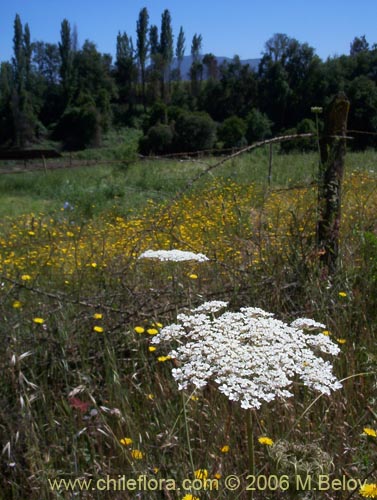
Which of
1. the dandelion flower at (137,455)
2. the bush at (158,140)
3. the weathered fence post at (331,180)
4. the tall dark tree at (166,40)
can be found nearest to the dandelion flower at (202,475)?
the dandelion flower at (137,455)

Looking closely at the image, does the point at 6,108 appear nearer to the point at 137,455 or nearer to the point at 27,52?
the point at 27,52

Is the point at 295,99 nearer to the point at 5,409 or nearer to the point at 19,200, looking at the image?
the point at 19,200

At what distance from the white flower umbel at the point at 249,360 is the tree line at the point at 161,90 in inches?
1589

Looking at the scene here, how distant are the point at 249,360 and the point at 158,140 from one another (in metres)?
57.9

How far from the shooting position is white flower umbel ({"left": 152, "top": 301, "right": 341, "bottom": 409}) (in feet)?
3.99

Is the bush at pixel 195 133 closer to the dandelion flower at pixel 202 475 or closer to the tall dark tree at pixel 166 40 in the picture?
the tall dark tree at pixel 166 40

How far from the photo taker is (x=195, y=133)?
59.5 metres

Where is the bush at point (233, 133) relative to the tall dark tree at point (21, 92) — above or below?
below

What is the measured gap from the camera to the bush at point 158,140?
188 ft

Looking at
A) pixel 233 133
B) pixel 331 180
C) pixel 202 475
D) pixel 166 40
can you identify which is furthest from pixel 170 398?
pixel 166 40

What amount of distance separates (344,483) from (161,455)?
635mm

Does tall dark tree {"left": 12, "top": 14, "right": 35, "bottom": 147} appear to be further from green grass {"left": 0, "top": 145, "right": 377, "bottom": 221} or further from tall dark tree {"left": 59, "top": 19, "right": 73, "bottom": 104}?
green grass {"left": 0, "top": 145, "right": 377, "bottom": 221}

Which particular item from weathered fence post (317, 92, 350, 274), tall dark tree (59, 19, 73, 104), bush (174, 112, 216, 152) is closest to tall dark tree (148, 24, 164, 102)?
tall dark tree (59, 19, 73, 104)

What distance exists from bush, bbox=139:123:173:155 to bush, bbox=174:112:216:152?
1.30 m
